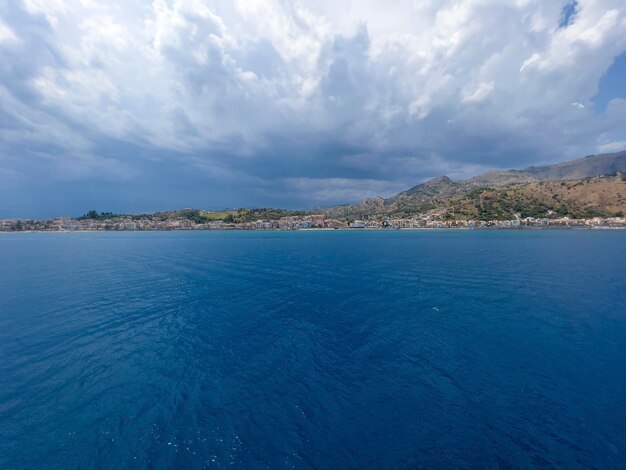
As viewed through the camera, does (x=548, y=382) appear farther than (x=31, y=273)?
No

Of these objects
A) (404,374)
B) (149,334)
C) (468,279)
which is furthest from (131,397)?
(468,279)

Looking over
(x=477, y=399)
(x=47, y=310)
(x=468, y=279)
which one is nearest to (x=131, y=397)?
(x=477, y=399)

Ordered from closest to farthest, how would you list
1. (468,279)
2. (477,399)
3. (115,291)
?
1. (477,399)
2. (115,291)
3. (468,279)

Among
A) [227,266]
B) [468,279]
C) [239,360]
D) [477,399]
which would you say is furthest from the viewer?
[227,266]

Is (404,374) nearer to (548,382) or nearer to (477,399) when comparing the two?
(477,399)

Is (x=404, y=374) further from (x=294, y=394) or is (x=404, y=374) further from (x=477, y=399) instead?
(x=294, y=394)

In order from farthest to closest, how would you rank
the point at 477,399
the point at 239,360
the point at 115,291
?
the point at 115,291 → the point at 239,360 → the point at 477,399
